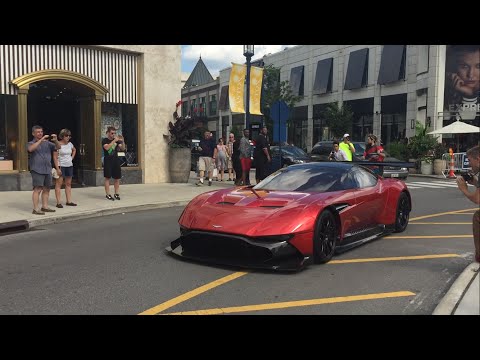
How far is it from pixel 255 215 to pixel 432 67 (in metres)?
27.6

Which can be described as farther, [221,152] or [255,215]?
[221,152]

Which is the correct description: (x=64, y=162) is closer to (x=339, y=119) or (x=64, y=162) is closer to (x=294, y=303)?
(x=294, y=303)

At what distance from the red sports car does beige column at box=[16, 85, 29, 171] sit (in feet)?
28.4

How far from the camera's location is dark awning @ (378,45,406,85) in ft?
108

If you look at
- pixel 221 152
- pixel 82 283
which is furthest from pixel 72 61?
pixel 82 283

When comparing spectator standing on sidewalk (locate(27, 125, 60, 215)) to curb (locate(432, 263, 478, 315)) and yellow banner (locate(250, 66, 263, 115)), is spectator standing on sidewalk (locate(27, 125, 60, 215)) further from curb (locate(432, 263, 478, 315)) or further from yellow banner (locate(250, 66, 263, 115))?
yellow banner (locate(250, 66, 263, 115))

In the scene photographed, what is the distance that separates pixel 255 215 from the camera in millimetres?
5504

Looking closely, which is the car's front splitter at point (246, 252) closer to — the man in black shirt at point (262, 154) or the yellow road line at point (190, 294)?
the yellow road line at point (190, 294)

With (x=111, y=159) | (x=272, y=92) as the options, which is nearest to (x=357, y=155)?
(x=111, y=159)

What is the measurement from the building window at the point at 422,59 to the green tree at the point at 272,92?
1283 cm

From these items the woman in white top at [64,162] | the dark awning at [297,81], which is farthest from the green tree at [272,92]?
the woman in white top at [64,162]

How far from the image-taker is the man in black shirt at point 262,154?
43.2ft
